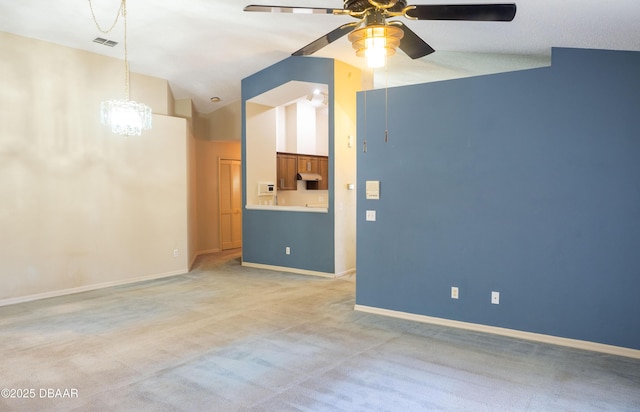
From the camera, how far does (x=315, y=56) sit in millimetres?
6492

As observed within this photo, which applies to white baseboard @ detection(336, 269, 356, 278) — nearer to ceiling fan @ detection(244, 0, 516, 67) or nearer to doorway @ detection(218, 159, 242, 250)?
doorway @ detection(218, 159, 242, 250)

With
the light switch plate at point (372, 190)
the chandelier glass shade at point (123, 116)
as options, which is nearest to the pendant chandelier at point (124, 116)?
the chandelier glass shade at point (123, 116)

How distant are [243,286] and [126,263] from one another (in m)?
1.92

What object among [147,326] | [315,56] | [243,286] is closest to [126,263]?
[243,286]

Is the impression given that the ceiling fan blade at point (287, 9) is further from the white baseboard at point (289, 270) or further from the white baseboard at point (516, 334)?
the white baseboard at point (289, 270)

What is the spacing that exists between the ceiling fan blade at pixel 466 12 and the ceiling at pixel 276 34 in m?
0.74

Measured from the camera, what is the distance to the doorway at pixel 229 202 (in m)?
9.73

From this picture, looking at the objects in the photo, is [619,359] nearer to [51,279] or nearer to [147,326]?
[147,326]

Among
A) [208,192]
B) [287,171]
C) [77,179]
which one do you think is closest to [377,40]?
[77,179]

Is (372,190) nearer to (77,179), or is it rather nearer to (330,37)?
(330,37)

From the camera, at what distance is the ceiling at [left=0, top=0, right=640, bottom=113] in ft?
10.5

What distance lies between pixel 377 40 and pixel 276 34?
10.6ft

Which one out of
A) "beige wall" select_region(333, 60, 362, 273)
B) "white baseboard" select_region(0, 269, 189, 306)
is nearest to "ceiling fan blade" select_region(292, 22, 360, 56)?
"beige wall" select_region(333, 60, 362, 273)

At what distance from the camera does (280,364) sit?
10.9ft
